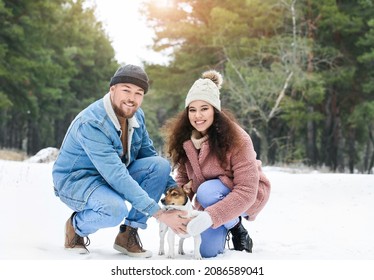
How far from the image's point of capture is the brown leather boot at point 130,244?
3.38 meters

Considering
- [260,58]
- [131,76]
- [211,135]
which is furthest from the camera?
[260,58]

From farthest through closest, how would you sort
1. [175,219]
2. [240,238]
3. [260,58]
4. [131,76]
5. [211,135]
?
[260,58]
[240,238]
[211,135]
[131,76]
[175,219]

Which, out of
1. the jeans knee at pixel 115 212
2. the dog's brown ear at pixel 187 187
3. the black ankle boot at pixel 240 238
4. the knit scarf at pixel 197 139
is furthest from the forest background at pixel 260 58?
the jeans knee at pixel 115 212

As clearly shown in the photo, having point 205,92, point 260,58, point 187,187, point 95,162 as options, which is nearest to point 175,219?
point 187,187

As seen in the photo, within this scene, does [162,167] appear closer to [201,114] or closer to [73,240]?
[201,114]

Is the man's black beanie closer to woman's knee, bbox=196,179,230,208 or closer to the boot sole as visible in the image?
woman's knee, bbox=196,179,230,208

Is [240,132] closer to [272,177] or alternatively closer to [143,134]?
[143,134]

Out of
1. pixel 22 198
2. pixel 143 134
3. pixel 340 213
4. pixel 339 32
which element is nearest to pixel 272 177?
pixel 340 213

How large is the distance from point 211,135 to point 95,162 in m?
0.84

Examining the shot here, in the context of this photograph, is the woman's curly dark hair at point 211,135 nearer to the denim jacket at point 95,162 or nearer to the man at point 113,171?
the man at point 113,171

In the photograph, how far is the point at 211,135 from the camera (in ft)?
11.4

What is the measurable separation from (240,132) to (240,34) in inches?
640

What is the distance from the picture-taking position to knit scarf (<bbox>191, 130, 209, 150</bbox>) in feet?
11.5

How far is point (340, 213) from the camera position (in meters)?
6.68
